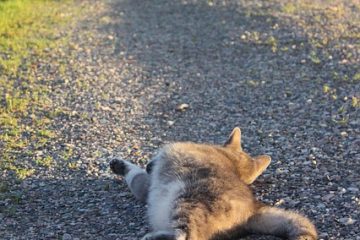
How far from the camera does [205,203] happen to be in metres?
5.09

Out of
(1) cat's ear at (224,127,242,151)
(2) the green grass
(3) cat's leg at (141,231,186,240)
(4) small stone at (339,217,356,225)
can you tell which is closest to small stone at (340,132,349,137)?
(1) cat's ear at (224,127,242,151)

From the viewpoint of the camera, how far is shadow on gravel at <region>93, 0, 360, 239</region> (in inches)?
256

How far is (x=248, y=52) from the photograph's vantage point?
Result: 12.4 metres

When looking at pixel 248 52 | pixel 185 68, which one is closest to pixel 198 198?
pixel 185 68

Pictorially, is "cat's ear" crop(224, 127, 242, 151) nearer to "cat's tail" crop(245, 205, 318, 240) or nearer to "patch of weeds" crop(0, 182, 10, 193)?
"cat's tail" crop(245, 205, 318, 240)

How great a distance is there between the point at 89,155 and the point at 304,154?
2781 mm

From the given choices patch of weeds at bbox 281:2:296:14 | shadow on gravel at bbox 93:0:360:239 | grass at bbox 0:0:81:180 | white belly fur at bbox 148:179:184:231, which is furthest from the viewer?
patch of weeds at bbox 281:2:296:14

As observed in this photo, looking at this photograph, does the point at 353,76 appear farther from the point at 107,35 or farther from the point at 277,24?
the point at 107,35

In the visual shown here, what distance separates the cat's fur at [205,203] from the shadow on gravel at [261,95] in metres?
0.52

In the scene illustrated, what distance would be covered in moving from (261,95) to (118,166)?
3.94 meters

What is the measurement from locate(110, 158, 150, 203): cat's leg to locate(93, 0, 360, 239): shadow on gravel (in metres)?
1.31

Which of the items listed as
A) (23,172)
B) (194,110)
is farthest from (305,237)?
(194,110)

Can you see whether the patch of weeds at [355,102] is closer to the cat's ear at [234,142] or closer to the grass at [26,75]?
the cat's ear at [234,142]

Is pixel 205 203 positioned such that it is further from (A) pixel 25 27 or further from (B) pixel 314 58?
(A) pixel 25 27
